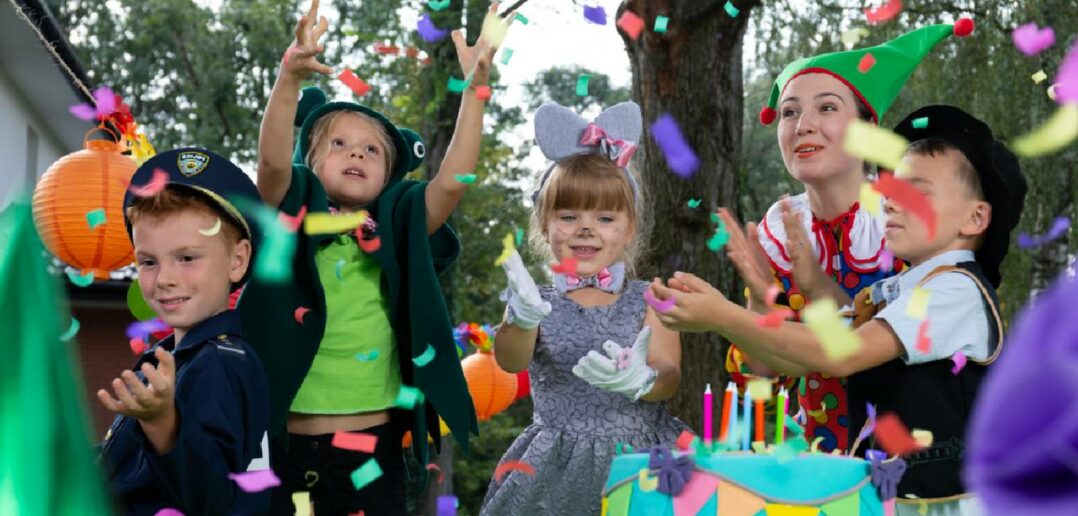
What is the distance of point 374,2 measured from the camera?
16938mm

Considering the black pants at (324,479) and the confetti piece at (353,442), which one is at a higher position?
the confetti piece at (353,442)

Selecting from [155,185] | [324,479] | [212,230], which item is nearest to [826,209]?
[324,479]

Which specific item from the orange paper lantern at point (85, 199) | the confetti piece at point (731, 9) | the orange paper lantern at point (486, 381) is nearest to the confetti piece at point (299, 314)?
the confetti piece at point (731, 9)

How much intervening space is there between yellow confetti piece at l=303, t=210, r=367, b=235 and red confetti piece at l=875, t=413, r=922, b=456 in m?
1.39

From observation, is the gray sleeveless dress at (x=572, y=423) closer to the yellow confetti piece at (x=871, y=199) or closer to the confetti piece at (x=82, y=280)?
the yellow confetti piece at (x=871, y=199)

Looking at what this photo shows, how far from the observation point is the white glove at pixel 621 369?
8.95 feet

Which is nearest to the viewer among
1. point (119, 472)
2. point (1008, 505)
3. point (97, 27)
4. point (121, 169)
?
point (1008, 505)

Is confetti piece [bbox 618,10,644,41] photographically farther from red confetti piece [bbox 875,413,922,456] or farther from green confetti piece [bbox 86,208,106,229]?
red confetti piece [bbox 875,413,922,456]

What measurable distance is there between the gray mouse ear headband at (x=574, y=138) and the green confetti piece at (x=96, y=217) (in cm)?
281

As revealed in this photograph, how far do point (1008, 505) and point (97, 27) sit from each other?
91.5ft

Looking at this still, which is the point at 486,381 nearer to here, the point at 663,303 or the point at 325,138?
the point at 325,138

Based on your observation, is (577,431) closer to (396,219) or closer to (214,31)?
(396,219)

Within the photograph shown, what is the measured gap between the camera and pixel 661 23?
4.87 m

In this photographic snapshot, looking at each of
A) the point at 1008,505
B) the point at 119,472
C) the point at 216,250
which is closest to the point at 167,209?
the point at 216,250
